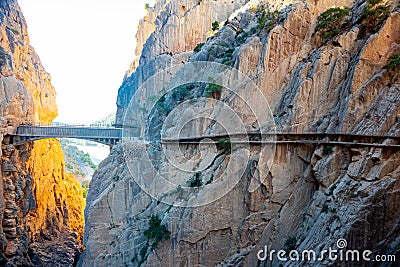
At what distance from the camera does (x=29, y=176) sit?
124 feet

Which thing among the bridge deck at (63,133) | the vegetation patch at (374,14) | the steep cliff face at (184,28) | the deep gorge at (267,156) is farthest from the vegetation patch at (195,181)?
the steep cliff face at (184,28)

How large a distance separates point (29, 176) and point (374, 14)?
3430 centimetres

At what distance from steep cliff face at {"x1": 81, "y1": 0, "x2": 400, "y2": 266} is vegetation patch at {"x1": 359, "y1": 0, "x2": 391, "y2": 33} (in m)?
0.26

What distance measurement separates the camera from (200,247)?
736 inches

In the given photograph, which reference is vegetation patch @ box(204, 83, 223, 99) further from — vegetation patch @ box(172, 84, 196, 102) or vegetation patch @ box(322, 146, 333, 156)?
vegetation patch @ box(322, 146, 333, 156)

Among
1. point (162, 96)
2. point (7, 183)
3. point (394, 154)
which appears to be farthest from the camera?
point (7, 183)

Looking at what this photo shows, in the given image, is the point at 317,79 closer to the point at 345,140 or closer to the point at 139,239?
the point at 345,140

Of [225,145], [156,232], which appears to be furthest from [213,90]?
[156,232]

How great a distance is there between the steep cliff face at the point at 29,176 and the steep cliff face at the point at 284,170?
13.4 metres

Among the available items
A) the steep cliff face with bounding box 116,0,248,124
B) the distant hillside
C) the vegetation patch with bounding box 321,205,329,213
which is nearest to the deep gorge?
the vegetation patch with bounding box 321,205,329,213

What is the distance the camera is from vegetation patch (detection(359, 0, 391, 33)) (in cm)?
1723

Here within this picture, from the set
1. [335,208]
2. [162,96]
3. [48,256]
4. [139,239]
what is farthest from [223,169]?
[48,256]

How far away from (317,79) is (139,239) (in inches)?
540

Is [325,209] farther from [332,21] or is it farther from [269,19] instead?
[269,19]
